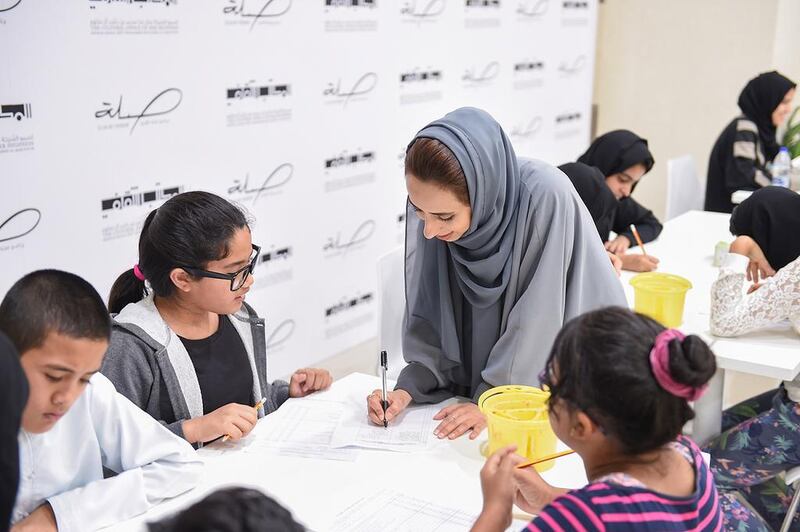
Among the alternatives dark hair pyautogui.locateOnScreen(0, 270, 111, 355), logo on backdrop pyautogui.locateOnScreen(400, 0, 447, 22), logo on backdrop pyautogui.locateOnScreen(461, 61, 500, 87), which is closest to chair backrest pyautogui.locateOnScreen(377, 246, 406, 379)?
dark hair pyautogui.locateOnScreen(0, 270, 111, 355)

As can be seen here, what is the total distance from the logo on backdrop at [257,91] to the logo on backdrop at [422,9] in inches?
38.5

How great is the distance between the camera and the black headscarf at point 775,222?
2684 mm

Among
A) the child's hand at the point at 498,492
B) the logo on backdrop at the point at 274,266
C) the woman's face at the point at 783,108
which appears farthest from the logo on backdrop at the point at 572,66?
the child's hand at the point at 498,492

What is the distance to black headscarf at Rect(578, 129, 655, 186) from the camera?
3717mm

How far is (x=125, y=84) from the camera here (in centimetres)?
299

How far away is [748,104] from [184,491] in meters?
4.74

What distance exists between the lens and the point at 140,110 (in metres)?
3.06

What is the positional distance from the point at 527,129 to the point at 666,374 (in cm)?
463

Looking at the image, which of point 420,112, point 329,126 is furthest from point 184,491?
point 420,112

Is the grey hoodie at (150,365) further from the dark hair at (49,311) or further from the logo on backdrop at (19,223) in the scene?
the logo on backdrop at (19,223)

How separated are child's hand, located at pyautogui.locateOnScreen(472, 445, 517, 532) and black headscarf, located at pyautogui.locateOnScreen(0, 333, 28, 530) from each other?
2.25ft

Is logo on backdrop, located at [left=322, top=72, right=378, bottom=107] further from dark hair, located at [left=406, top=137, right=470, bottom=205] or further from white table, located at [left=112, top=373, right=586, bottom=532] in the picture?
white table, located at [left=112, top=373, right=586, bottom=532]

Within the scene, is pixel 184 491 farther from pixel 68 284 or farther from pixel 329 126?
pixel 329 126

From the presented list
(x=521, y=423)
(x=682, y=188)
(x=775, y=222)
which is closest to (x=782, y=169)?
(x=682, y=188)
